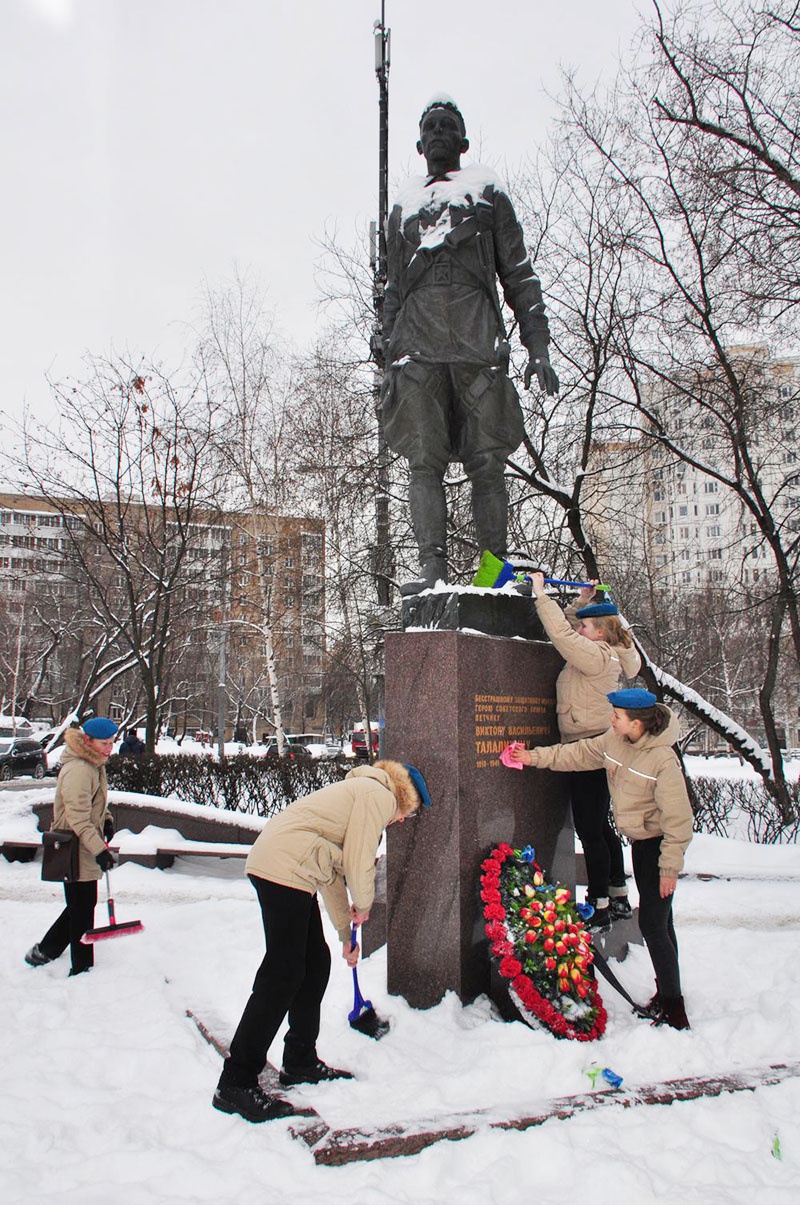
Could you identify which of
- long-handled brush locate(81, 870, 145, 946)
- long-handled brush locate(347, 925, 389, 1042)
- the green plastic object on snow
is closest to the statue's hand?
the green plastic object on snow

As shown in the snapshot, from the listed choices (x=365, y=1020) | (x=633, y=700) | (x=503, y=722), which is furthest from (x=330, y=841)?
(x=633, y=700)

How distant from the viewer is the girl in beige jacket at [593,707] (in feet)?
14.3

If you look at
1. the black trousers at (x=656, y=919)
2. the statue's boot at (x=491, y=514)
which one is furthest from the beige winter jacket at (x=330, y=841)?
the statue's boot at (x=491, y=514)

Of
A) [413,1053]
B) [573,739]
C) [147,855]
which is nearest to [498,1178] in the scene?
[413,1053]

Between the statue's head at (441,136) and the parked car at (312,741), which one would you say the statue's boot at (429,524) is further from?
the parked car at (312,741)

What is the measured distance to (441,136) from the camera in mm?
5219

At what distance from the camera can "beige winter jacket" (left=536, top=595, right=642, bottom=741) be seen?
14.3 ft

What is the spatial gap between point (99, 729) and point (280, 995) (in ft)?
9.04

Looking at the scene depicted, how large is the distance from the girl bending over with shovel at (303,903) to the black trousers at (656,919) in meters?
1.20

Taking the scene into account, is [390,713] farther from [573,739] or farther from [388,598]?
[388,598]

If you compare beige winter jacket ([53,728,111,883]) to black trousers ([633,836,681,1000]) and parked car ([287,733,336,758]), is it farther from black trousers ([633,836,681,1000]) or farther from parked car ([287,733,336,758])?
parked car ([287,733,336,758])

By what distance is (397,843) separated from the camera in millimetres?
4062

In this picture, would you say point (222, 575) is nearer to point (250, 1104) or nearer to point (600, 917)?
point (600, 917)

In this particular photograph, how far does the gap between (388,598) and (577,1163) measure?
12.6 m
